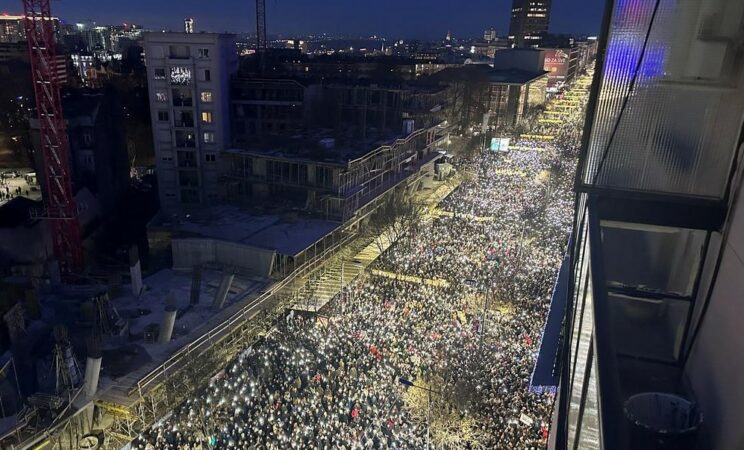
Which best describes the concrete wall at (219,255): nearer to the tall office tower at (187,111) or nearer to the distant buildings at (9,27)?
the tall office tower at (187,111)

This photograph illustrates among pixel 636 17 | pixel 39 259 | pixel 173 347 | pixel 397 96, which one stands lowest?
pixel 39 259

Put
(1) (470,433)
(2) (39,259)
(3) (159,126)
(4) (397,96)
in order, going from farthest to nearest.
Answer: (4) (397,96) < (3) (159,126) < (2) (39,259) < (1) (470,433)

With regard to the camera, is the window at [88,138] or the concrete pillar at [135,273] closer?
the concrete pillar at [135,273]

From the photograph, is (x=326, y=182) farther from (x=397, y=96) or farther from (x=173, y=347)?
(x=397, y=96)

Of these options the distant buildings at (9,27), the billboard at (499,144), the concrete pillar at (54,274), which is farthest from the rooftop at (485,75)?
the distant buildings at (9,27)

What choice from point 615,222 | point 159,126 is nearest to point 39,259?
point 159,126
